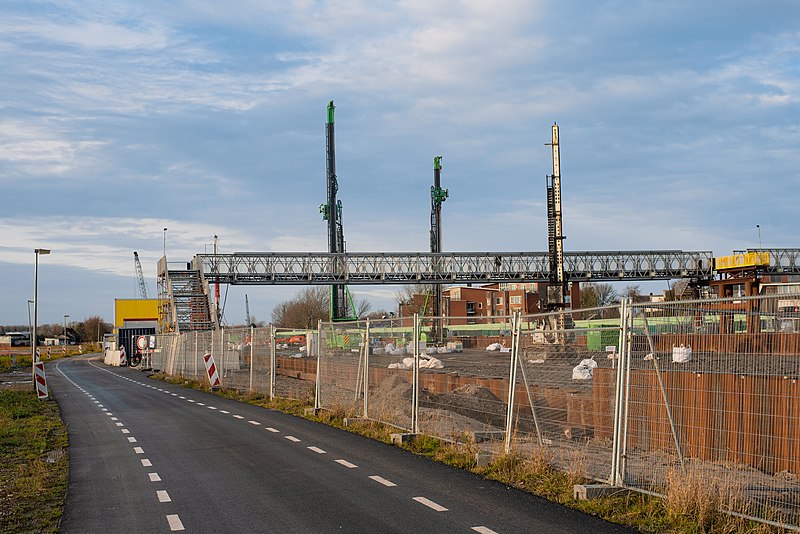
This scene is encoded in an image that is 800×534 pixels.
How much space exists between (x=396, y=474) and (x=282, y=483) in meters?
1.64

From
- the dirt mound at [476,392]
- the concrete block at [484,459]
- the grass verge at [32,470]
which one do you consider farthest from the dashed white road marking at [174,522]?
the dirt mound at [476,392]

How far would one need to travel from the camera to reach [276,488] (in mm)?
11391

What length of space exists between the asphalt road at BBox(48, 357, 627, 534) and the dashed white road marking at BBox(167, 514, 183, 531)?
1cm

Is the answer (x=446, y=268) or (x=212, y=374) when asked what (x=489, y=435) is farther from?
(x=446, y=268)

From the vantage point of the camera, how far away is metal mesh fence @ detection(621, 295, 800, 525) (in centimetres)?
858

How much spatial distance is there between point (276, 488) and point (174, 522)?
2104 mm

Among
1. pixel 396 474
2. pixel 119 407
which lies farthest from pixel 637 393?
pixel 119 407

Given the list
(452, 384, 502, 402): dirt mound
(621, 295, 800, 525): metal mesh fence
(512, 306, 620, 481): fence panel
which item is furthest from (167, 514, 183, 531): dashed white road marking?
(452, 384, 502, 402): dirt mound

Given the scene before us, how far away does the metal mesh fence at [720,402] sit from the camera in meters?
8.58

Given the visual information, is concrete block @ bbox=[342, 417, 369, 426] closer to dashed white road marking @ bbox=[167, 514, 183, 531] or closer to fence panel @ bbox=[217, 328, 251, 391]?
dashed white road marking @ bbox=[167, 514, 183, 531]

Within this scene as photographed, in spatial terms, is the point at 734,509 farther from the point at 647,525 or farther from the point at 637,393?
the point at 637,393

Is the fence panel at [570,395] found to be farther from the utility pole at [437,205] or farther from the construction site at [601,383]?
the utility pole at [437,205]

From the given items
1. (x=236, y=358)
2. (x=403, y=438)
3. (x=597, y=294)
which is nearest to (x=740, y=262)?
(x=236, y=358)

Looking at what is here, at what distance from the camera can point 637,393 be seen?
10.3 meters
